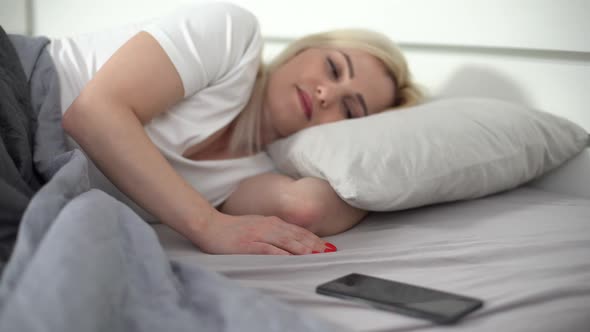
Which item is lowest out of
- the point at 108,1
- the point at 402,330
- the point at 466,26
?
the point at 108,1

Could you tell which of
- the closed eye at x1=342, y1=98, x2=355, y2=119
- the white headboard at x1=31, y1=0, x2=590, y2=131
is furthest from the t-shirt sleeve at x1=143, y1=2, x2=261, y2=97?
the white headboard at x1=31, y1=0, x2=590, y2=131

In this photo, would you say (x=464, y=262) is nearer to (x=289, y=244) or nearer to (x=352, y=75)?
(x=289, y=244)

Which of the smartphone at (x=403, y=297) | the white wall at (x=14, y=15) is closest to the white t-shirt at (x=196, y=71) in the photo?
the smartphone at (x=403, y=297)

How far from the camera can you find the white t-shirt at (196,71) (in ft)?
4.00

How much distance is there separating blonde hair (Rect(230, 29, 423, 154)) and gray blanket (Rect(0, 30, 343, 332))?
2.09 ft

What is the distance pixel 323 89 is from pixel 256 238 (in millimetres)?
474

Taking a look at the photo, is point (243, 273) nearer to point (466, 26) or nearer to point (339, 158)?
point (339, 158)

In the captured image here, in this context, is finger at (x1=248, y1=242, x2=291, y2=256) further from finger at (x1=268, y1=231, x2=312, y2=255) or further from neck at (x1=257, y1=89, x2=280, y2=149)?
neck at (x1=257, y1=89, x2=280, y2=149)

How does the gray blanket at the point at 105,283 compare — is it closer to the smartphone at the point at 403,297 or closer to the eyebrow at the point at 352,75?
the smartphone at the point at 403,297

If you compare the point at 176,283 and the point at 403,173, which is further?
the point at 403,173

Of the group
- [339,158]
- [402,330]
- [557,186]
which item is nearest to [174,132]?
[339,158]

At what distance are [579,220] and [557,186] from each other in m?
0.32

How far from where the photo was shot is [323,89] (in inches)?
54.5

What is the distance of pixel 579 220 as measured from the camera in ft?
3.73
